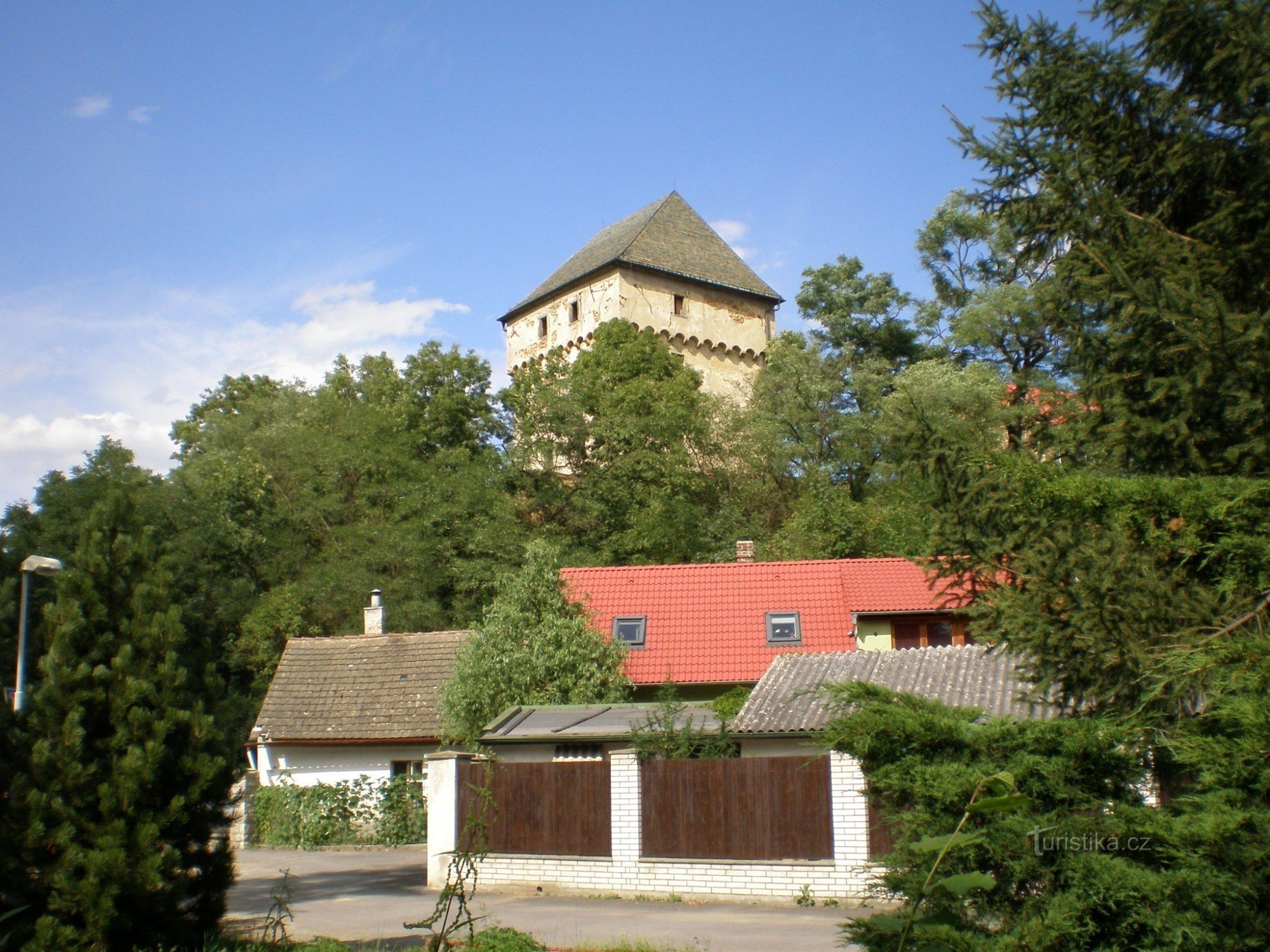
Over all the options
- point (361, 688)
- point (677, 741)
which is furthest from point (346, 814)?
point (677, 741)

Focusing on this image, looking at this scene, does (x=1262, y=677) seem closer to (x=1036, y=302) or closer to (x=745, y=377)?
(x=1036, y=302)

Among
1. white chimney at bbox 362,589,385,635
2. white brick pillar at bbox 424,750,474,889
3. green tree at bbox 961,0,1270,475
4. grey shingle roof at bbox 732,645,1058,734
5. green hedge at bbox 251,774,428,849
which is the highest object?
green tree at bbox 961,0,1270,475

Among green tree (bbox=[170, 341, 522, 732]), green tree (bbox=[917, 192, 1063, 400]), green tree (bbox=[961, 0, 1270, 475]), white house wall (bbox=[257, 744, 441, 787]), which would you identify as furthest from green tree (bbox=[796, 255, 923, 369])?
green tree (bbox=[961, 0, 1270, 475])

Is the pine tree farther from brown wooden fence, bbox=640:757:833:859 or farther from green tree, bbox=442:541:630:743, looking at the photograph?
green tree, bbox=442:541:630:743

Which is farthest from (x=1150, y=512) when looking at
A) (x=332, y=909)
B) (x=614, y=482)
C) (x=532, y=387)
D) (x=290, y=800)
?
(x=532, y=387)

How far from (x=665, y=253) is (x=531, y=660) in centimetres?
2802

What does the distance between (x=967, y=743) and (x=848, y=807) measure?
7900 mm

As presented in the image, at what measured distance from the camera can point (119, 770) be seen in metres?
9.52

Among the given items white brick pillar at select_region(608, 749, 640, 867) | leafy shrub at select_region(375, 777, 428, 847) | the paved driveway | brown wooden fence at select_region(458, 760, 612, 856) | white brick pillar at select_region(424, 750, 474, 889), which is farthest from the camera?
leafy shrub at select_region(375, 777, 428, 847)

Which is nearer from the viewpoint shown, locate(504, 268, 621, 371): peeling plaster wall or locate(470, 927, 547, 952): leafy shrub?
locate(470, 927, 547, 952): leafy shrub

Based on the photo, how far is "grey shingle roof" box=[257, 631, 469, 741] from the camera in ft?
83.6

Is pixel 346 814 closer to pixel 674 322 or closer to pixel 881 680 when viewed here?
pixel 881 680

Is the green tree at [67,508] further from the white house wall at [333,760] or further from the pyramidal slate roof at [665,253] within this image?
the pyramidal slate roof at [665,253]

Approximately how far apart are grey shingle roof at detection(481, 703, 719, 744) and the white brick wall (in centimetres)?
154
